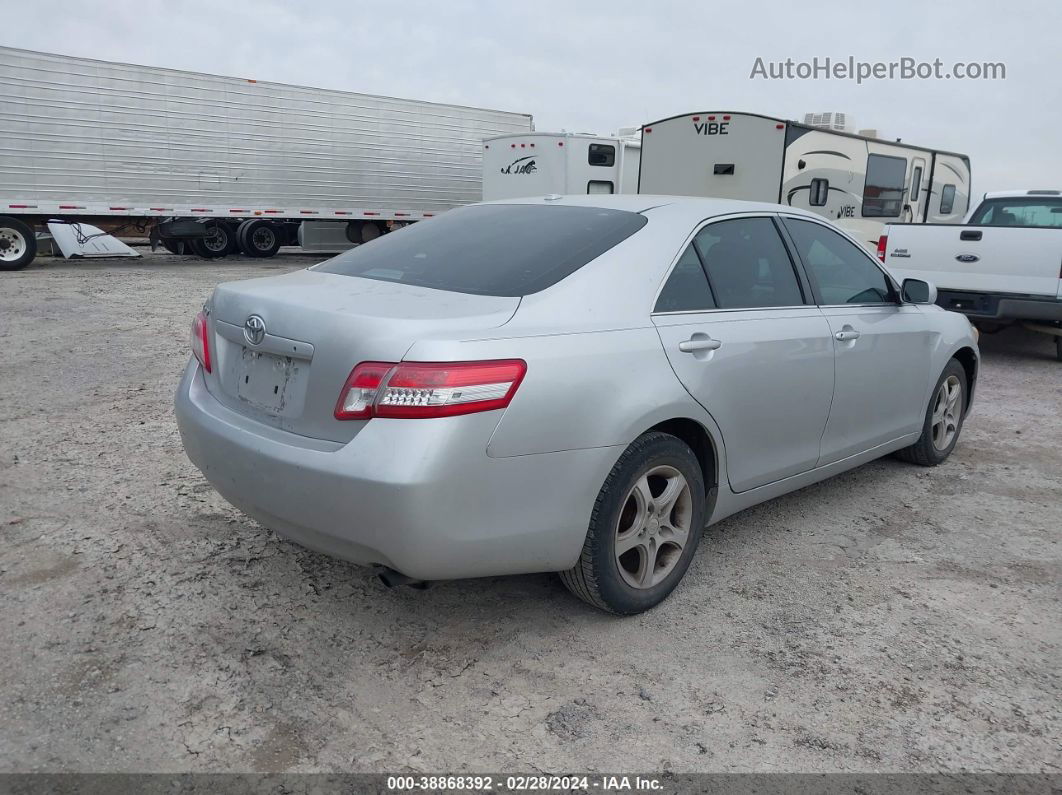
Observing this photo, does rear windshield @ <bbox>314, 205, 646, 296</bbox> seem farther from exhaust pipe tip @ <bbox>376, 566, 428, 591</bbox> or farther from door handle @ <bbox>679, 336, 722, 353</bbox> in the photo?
exhaust pipe tip @ <bbox>376, 566, 428, 591</bbox>

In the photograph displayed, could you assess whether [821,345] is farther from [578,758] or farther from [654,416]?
[578,758]

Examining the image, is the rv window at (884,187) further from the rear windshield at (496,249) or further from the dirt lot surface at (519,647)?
the rear windshield at (496,249)

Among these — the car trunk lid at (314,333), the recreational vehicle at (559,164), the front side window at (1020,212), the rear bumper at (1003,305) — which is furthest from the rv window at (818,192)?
the car trunk lid at (314,333)

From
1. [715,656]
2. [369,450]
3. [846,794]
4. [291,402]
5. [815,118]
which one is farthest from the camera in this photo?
[815,118]

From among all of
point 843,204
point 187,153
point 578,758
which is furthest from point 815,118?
point 578,758

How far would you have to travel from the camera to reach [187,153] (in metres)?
17.2

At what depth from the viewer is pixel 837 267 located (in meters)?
4.21

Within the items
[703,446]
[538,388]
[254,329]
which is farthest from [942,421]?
[254,329]

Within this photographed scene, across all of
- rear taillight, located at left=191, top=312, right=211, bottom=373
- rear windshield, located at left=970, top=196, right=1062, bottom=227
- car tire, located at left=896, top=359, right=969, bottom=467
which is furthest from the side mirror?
rear windshield, located at left=970, top=196, right=1062, bottom=227

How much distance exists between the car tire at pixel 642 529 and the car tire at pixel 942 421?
231cm

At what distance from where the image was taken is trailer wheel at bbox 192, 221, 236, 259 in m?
19.7

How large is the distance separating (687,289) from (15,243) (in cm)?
1638

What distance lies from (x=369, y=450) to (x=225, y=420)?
2.42ft

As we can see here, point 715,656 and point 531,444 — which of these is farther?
point 715,656
